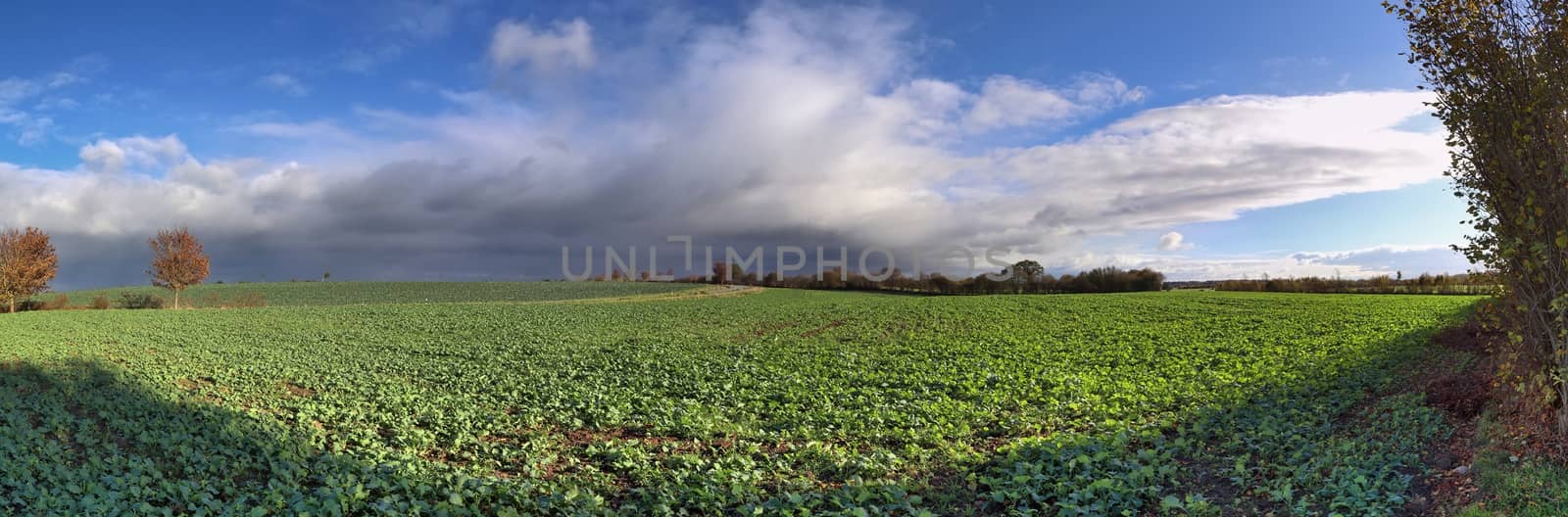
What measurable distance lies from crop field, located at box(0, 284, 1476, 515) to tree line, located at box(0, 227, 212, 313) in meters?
33.6

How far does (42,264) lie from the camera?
51.1 meters

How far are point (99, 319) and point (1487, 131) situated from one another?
52.6m

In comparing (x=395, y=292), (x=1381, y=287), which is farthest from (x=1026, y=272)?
(x=395, y=292)

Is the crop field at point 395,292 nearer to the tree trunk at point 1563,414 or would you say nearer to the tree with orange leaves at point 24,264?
the tree with orange leaves at point 24,264

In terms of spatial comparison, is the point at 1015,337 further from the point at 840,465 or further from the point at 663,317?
the point at 663,317

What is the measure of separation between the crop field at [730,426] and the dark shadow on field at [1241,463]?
0.15ft

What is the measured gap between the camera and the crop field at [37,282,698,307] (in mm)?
67188

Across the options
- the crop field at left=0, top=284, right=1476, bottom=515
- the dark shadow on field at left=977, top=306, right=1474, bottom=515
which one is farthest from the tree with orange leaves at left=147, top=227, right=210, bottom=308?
the dark shadow on field at left=977, top=306, right=1474, bottom=515

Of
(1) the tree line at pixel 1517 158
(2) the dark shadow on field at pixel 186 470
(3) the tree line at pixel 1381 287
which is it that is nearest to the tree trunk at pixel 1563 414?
(1) the tree line at pixel 1517 158

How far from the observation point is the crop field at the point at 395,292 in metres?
67.2

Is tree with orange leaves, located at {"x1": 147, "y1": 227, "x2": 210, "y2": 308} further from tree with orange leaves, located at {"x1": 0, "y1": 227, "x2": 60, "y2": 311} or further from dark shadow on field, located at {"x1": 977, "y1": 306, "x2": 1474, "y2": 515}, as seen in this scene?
dark shadow on field, located at {"x1": 977, "y1": 306, "x2": 1474, "y2": 515}

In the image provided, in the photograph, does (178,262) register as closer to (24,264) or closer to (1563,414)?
(24,264)

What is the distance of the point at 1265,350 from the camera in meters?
21.1

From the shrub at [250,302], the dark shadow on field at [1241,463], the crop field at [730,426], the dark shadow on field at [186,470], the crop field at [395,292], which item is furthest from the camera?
the crop field at [395,292]
